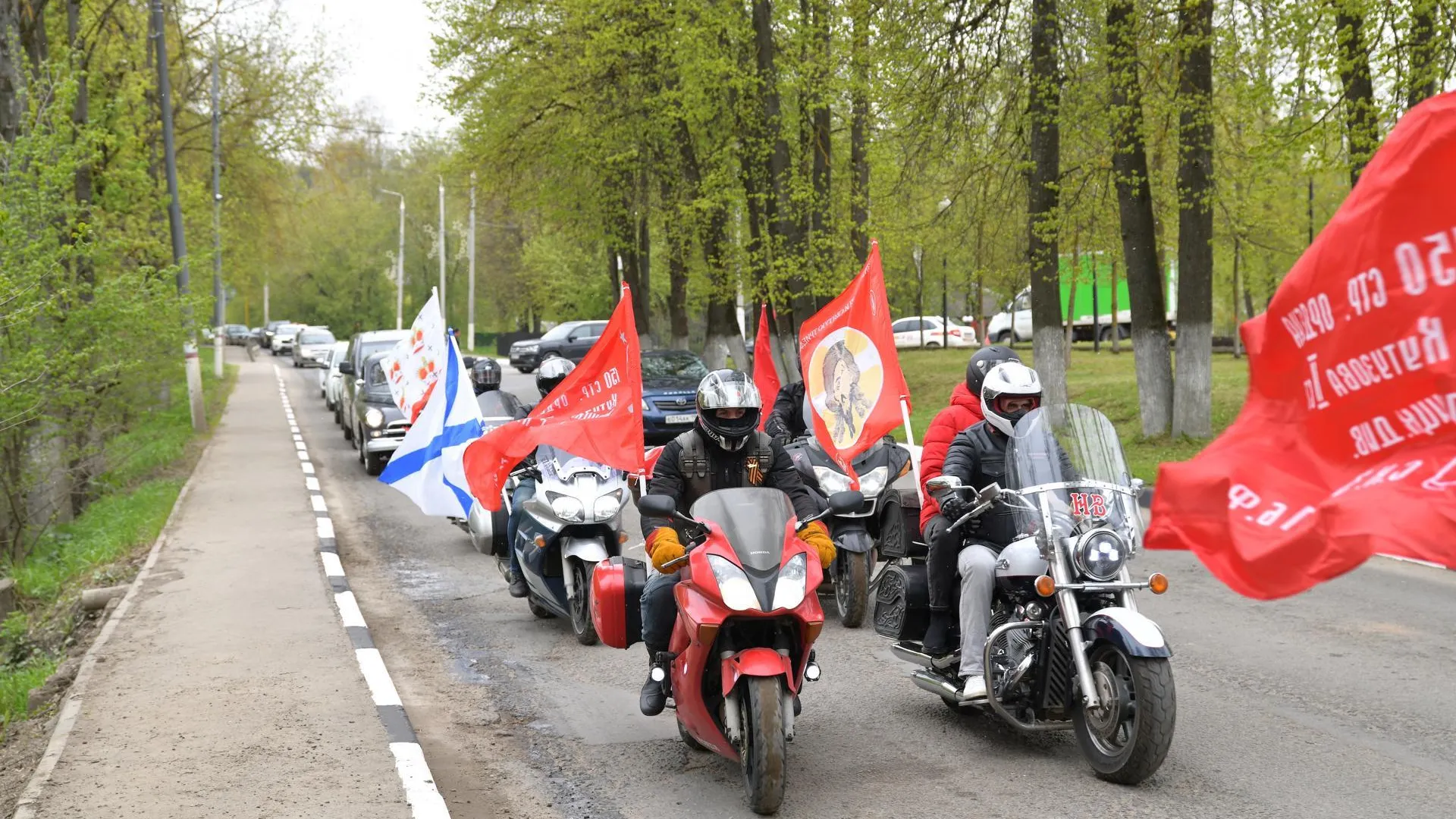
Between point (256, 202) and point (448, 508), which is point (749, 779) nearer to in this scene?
point (448, 508)

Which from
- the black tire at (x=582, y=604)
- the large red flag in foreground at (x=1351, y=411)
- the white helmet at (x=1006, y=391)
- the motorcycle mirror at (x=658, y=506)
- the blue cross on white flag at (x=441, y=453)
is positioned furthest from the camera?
Result: the blue cross on white flag at (x=441, y=453)

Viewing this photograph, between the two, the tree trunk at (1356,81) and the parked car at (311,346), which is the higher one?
the tree trunk at (1356,81)

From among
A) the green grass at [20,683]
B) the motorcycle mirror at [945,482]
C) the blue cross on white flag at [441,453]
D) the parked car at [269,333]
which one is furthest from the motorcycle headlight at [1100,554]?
the parked car at [269,333]

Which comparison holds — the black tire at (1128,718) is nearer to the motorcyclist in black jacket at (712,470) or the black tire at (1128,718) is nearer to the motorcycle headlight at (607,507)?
the motorcyclist in black jacket at (712,470)

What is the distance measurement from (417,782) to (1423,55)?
12.5m

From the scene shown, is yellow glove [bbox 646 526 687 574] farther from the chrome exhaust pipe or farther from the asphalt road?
the chrome exhaust pipe

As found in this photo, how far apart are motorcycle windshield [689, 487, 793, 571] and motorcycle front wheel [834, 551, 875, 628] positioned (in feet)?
11.4

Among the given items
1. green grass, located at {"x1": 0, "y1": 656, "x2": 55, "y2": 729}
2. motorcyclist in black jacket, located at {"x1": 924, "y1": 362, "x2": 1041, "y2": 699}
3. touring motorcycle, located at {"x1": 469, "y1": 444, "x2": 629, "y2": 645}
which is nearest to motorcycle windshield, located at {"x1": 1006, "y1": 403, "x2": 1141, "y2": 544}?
motorcyclist in black jacket, located at {"x1": 924, "y1": 362, "x2": 1041, "y2": 699}

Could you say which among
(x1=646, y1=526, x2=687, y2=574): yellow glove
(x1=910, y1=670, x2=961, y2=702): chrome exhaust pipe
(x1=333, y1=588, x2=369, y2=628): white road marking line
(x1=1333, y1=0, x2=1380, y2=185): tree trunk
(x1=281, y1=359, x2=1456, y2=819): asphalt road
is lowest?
(x1=281, y1=359, x2=1456, y2=819): asphalt road

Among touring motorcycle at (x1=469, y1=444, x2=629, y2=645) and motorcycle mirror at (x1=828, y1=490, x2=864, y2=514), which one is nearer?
motorcycle mirror at (x1=828, y1=490, x2=864, y2=514)

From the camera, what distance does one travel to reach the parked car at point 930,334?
2172 inches

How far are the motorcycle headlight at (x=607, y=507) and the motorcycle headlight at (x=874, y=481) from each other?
185 cm

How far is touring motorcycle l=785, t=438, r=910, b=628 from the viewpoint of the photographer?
30.9 ft

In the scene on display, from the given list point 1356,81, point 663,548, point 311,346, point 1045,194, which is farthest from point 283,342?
point 663,548
